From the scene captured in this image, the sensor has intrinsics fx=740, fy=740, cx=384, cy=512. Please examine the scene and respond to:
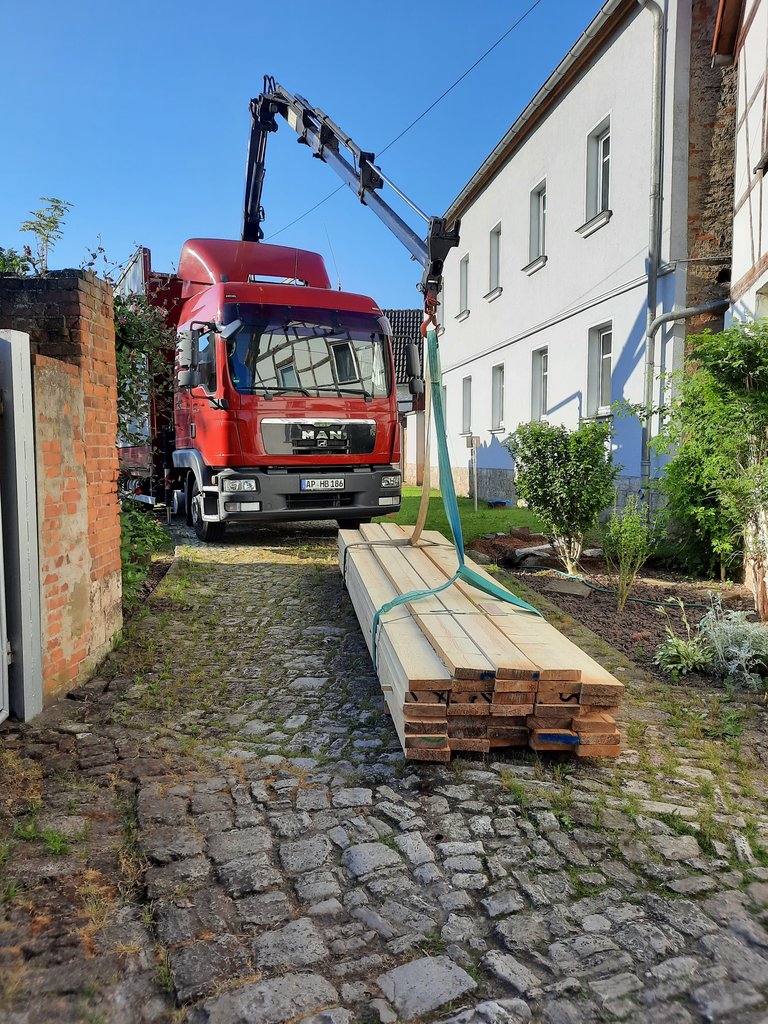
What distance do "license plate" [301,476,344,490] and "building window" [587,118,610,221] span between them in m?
5.93

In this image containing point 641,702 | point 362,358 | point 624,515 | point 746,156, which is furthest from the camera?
point 362,358

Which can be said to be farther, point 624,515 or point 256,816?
point 624,515

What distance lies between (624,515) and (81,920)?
5824 millimetres

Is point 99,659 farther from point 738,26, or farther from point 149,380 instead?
point 738,26

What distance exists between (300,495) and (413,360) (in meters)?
2.15

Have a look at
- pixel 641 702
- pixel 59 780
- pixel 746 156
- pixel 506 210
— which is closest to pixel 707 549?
pixel 641 702

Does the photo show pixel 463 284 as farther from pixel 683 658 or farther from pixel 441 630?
pixel 441 630

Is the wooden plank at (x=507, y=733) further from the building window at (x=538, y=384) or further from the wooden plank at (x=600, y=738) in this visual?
the building window at (x=538, y=384)

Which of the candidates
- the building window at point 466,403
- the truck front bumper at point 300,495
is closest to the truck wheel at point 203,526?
the truck front bumper at point 300,495

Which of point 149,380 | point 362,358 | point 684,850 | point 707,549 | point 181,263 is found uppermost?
point 181,263

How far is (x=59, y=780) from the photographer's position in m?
3.05

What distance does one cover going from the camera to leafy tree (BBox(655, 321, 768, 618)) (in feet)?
19.1

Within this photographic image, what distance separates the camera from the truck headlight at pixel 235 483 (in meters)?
8.23

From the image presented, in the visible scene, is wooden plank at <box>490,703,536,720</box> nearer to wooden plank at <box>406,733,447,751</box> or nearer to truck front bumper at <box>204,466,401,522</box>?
wooden plank at <box>406,733,447,751</box>
